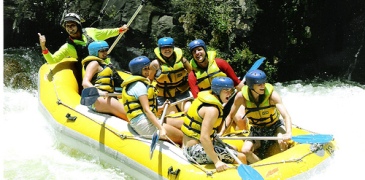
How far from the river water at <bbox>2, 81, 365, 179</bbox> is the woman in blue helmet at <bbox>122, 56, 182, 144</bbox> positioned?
58 cm

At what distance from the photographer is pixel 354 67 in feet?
33.6

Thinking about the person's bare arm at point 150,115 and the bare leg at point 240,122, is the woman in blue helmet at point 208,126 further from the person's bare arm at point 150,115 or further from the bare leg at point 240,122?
the bare leg at point 240,122

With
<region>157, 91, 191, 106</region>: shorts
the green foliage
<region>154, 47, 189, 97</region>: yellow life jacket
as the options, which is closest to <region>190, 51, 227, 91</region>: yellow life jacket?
<region>154, 47, 189, 97</region>: yellow life jacket

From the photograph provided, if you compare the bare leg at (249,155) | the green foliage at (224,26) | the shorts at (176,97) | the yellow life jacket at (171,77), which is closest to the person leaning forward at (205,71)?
the yellow life jacket at (171,77)

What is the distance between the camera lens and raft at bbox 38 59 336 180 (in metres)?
3.90

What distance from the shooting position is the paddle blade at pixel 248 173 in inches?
143

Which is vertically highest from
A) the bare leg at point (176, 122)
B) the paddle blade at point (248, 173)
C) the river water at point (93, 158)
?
the bare leg at point (176, 122)

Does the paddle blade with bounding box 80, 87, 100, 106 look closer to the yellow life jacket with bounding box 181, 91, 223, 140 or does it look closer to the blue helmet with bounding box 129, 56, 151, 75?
the blue helmet with bounding box 129, 56, 151, 75

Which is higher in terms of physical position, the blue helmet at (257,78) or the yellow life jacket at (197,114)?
the blue helmet at (257,78)

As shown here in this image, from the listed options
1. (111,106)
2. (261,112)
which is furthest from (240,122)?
(111,106)

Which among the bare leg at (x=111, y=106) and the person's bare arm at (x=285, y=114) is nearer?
the person's bare arm at (x=285, y=114)

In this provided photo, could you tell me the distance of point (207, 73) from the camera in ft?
16.4

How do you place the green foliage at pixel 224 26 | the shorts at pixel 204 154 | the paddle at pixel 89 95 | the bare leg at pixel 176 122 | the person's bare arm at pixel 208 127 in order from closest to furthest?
the person's bare arm at pixel 208 127, the shorts at pixel 204 154, the bare leg at pixel 176 122, the paddle at pixel 89 95, the green foliage at pixel 224 26

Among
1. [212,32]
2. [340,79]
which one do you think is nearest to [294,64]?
[340,79]
